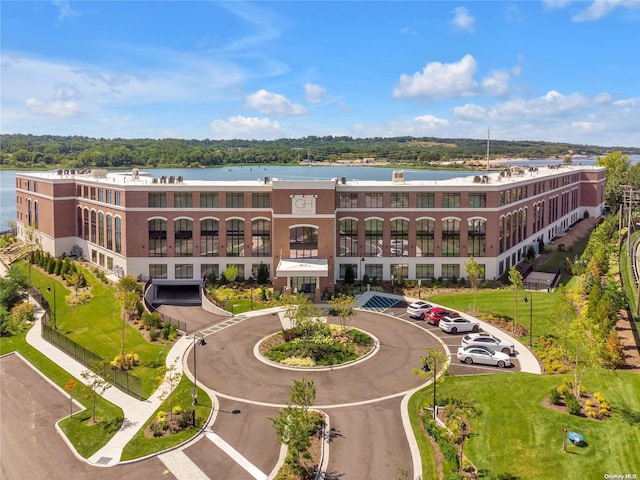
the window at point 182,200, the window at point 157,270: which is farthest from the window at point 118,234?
the window at point 182,200

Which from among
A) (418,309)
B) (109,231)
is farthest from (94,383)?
(109,231)

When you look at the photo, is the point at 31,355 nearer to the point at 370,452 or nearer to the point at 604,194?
the point at 370,452

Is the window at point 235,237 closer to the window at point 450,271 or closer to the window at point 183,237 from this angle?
the window at point 183,237

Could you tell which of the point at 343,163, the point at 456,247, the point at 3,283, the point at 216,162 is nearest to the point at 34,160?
the point at 216,162

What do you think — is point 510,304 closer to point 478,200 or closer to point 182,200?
point 478,200

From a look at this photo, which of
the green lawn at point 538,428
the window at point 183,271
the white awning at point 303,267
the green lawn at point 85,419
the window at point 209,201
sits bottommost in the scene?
the green lawn at point 85,419

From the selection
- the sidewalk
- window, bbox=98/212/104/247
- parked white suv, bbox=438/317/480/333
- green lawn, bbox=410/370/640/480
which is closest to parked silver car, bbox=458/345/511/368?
green lawn, bbox=410/370/640/480
